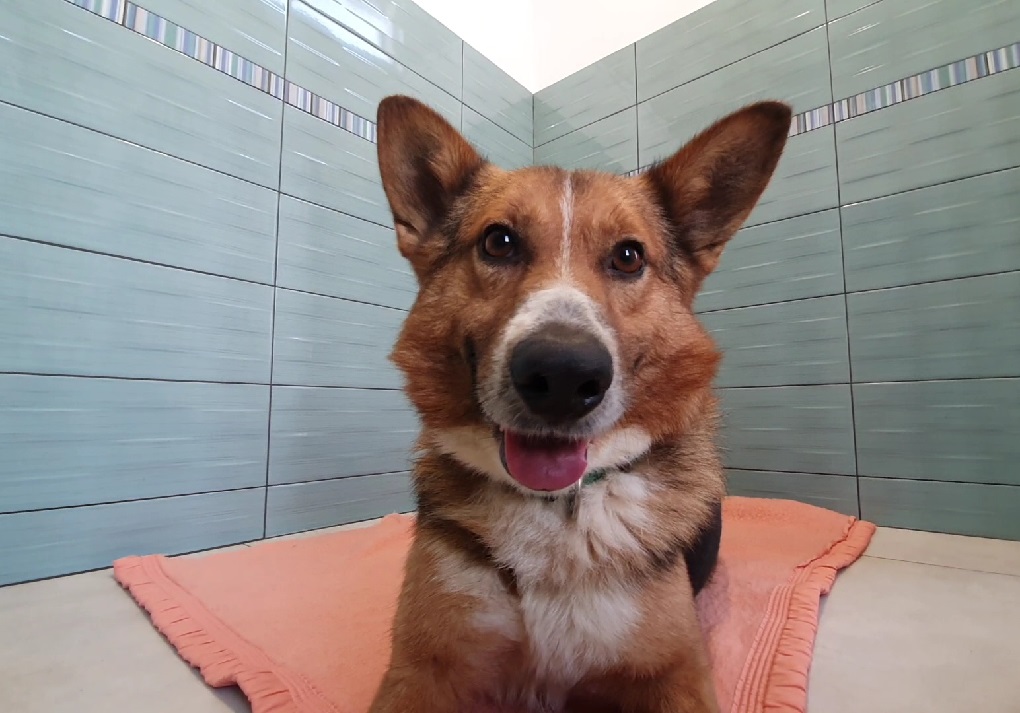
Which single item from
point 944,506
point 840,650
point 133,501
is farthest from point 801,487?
point 133,501

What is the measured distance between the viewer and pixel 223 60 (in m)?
2.70

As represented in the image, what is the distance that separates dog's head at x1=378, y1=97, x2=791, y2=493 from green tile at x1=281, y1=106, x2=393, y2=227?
1374 mm

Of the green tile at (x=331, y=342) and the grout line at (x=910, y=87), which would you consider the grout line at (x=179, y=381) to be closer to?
the green tile at (x=331, y=342)

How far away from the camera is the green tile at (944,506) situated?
2639 mm

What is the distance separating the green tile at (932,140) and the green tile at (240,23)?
3.16 meters

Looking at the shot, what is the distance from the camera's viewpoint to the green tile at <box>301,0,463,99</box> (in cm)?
328

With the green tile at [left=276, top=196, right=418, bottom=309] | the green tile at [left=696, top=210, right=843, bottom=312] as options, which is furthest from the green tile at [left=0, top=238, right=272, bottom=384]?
the green tile at [left=696, top=210, right=843, bottom=312]

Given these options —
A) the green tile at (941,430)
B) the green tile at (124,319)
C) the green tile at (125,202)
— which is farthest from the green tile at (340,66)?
the green tile at (941,430)

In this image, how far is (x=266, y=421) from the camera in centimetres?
278

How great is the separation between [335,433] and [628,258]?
220 cm

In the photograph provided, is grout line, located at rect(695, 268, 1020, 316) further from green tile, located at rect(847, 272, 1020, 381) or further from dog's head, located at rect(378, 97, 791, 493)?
dog's head, located at rect(378, 97, 791, 493)

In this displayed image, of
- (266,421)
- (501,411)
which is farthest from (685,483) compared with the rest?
(266,421)

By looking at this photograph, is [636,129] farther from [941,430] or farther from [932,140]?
[941,430]

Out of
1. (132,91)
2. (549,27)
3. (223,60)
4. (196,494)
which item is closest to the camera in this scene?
(132,91)
